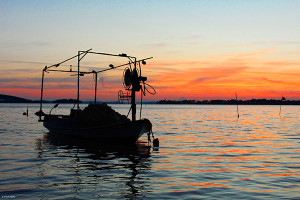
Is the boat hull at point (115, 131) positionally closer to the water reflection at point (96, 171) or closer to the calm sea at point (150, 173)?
the water reflection at point (96, 171)

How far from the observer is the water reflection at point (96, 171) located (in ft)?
41.2

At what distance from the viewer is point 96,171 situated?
53.6 ft

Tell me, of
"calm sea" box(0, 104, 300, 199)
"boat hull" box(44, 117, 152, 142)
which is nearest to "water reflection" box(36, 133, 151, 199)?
"calm sea" box(0, 104, 300, 199)

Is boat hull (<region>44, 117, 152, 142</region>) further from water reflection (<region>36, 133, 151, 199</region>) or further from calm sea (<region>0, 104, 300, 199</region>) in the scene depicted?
calm sea (<region>0, 104, 300, 199</region>)

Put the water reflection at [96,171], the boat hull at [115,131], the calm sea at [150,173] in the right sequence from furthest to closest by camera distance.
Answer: the boat hull at [115,131]
the water reflection at [96,171]
the calm sea at [150,173]

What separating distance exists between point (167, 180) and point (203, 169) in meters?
3.37

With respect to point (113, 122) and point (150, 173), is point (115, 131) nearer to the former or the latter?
point (113, 122)

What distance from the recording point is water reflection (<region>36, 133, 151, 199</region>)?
12547mm

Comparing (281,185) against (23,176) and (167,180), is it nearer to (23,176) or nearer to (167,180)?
(167,180)

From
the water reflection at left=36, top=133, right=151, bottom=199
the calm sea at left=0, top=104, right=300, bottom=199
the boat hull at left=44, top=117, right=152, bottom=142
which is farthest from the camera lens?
the boat hull at left=44, top=117, right=152, bottom=142

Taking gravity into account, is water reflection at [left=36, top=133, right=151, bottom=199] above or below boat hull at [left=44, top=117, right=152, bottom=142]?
below

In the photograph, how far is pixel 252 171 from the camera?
16.5 meters

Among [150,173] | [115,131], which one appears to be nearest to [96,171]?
[150,173]

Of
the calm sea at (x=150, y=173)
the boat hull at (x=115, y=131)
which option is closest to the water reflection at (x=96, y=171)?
the calm sea at (x=150, y=173)
